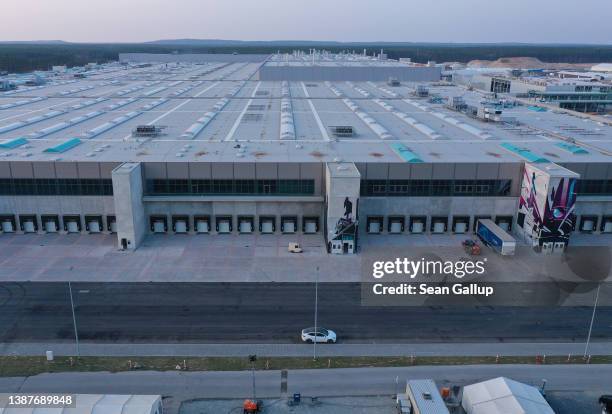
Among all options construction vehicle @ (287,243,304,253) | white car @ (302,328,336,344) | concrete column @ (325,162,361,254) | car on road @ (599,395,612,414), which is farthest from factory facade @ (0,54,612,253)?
car on road @ (599,395,612,414)

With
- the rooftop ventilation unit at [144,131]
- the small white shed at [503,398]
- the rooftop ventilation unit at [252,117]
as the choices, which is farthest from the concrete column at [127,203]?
the small white shed at [503,398]

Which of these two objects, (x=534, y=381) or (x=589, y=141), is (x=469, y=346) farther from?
(x=589, y=141)

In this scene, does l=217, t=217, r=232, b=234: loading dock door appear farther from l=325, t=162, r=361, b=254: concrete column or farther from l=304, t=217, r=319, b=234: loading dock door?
l=325, t=162, r=361, b=254: concrete column

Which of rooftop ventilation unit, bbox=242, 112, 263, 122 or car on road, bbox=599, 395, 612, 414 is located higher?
rooftop ventilation unit, bbox=242, 112, 263, 122

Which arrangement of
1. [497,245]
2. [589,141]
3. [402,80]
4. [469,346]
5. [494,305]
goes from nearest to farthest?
[469,346] → [494,305] → [497,245] → [589,141] → [402,80]

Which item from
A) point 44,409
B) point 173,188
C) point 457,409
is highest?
point 173,188

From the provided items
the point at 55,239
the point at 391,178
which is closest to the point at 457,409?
the point at 391,178

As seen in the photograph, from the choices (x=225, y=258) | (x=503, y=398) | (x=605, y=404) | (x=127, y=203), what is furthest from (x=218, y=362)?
(x=127, y=203)
